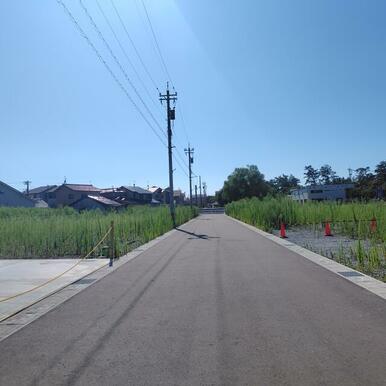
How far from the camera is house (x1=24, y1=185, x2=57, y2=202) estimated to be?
4054 inches

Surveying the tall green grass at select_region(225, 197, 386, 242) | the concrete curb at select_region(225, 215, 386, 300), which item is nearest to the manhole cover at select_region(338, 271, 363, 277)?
the concrete curb at select_region(225, 215, 386, 300)

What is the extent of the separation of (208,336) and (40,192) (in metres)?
108

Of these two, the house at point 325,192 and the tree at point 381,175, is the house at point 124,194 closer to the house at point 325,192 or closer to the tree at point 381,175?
the house at point 325,192

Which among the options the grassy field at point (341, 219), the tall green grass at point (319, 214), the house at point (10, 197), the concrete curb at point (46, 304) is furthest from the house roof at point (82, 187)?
the concrete curb at point (46, 304)

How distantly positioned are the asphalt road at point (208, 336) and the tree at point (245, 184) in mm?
107303

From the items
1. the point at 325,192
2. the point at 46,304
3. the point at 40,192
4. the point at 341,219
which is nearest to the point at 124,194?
the point at 40,192

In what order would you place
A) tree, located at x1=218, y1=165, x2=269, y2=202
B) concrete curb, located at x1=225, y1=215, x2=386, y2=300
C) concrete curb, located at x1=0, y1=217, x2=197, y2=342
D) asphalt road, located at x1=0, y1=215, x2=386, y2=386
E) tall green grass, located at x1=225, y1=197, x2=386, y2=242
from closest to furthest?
asphalt road, located at x1=0, y1=215, x2=386, y2=386, concrete curb, located at x1=0, y1=217, x2=197, y2=342, concrete curb, located at x1=225, y1=215, x2=386, y2=300, tall green grass, located at x1=225, y1=197, x2=386, y2=242, tree, located at x1=218, y1=165, x2=269, y2=202

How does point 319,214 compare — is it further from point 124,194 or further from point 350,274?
point 124,194

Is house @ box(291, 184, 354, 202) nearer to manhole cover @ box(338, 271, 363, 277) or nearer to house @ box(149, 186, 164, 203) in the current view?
house @ box(149, 186, 164, 203)

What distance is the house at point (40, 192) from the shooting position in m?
103

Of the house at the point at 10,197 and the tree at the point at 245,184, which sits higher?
the tree at the point at 245,184

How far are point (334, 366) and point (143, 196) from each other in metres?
104

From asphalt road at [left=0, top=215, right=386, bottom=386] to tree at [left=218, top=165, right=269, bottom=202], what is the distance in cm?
10730

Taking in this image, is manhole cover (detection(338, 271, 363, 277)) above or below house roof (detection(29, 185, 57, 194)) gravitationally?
below
